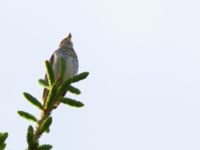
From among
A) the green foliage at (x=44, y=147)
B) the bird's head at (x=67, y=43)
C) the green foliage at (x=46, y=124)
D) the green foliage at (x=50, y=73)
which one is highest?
the bird's head at (x=67, y=43)

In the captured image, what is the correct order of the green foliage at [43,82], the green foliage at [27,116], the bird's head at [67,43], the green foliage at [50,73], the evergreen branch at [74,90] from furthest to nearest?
the bird's head at [67,43] → the green foliage at [43,82] → the evergreen branch at [74,90] → the green foliage at [50,73] → the green foliage at [27,116]

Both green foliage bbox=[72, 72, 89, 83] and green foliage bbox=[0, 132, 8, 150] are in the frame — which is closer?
green foliage bbox=[0, 132, 8, 150]

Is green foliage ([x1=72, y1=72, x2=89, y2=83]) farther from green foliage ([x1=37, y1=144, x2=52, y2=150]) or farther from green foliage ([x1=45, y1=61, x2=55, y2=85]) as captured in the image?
green foliage ([x1=37, y1=144, x2=52, y2=150])

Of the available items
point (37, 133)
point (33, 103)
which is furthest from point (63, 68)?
point (37, 133)

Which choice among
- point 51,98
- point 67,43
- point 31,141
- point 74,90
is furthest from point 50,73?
point 67,43

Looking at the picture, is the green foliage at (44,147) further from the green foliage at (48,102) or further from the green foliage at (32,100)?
the green foliage at (32,100)

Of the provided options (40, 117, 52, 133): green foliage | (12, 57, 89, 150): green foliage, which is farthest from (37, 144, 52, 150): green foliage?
(40, 117, 52, 133): green foliage

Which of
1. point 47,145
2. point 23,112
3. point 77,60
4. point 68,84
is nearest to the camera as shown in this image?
point 47,145

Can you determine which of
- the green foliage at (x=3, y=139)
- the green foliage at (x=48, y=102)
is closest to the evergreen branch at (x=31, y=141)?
the green foliage at (x=48, y=102)

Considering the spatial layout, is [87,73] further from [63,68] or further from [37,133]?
[37,133]

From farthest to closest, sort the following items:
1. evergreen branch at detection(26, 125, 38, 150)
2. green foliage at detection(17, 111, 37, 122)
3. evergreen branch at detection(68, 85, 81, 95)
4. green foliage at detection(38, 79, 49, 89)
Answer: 1. green foliage at detection(38, 79, 49, 89)
2. evergreen branch at detection(68, 85, 81, 95)
3. green foliage at detection(17, 111, 37, 122)
4. evergreen branch at detection(26, 125, 38, 150)

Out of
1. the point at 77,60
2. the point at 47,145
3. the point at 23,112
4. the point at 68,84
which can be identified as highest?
the point at 77,60

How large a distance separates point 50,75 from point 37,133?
0.45 metres

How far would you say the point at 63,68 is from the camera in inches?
137
